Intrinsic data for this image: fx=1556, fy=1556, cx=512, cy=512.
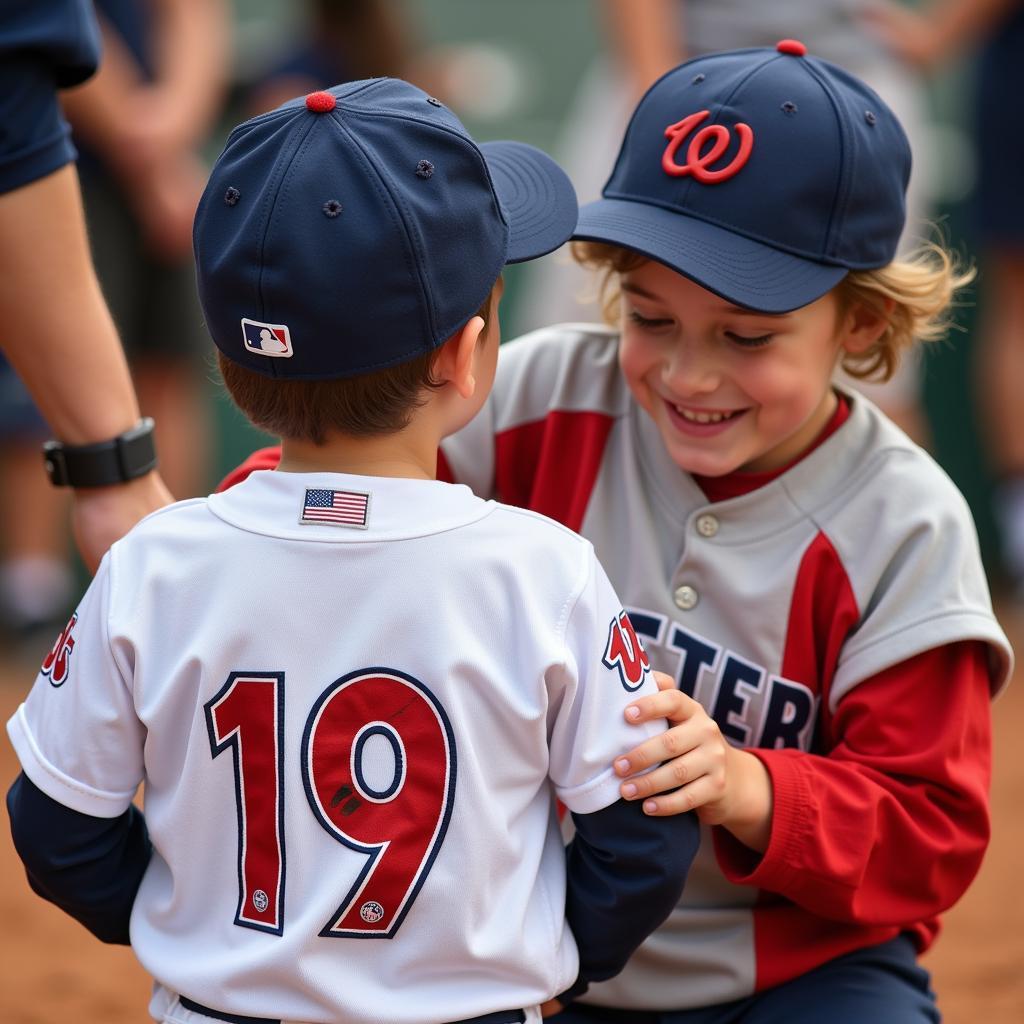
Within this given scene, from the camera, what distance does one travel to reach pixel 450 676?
1363mm

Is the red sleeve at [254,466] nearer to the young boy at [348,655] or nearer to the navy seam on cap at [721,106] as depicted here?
the young boy at [348,655]

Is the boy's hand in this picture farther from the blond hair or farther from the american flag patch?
the blond hair

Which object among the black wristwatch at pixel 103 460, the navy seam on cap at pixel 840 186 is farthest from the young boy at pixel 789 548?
the black wristwatch at pixel 103 460

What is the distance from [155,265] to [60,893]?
3259mm

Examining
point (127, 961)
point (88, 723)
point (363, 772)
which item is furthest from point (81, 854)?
point (127, 961)

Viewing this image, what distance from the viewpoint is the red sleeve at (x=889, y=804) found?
164 centimetres

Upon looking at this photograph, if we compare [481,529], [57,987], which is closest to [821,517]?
[481,529]

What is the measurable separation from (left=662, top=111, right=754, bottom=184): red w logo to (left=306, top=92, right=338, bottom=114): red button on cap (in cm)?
52

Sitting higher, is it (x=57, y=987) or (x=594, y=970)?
(x=594, y=970)

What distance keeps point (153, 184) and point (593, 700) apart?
334 centimetres

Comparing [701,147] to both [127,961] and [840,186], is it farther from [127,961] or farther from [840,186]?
[127,961]

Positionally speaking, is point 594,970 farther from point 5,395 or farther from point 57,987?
point 5,395

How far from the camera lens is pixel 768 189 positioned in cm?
173

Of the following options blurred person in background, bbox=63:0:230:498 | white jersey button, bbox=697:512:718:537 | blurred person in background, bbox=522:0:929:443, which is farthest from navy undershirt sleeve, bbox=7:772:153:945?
blurred person in background, bbox=63:0:230:498
